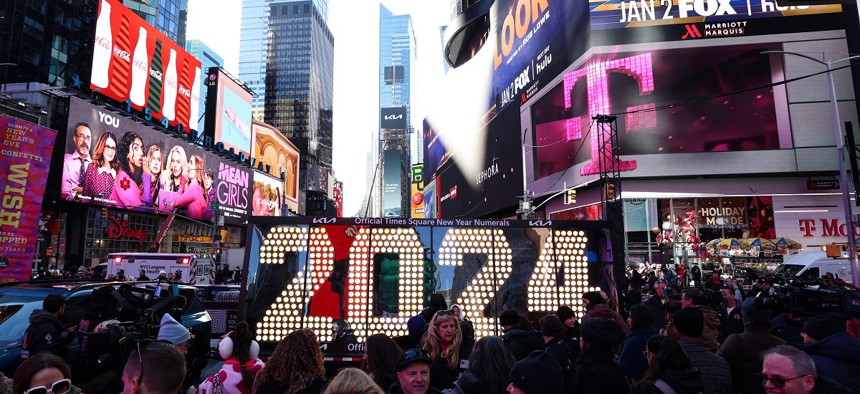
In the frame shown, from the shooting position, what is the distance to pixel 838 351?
387cm

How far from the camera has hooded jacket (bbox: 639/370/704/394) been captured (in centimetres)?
367

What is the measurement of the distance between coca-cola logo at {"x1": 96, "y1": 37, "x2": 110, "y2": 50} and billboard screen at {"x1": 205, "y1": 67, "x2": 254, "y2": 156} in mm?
19423

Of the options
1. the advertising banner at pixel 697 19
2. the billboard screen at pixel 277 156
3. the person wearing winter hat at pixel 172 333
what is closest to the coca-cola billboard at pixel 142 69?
the billboard screen at pixel 277 156

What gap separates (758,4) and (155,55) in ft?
159

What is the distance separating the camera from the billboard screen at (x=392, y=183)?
15038cm

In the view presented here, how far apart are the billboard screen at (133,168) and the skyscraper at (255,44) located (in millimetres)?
132101

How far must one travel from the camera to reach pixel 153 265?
79.4ft

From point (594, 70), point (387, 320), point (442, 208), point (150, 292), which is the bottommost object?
point (387, 320)

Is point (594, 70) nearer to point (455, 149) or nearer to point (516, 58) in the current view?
point (516, 58)

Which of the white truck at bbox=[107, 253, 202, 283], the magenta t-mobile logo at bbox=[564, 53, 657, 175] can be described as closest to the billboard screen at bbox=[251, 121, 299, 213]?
the white truck at bbox=[107, 253, 202, 283]

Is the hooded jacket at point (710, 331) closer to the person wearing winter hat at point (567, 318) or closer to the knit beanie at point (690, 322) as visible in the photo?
the knit beanie at point (690, 322)

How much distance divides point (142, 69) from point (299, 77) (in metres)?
125

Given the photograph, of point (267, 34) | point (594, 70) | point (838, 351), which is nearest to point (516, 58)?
point (594, 70)

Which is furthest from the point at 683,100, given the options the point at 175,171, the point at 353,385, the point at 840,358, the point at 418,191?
the point at 418,191
